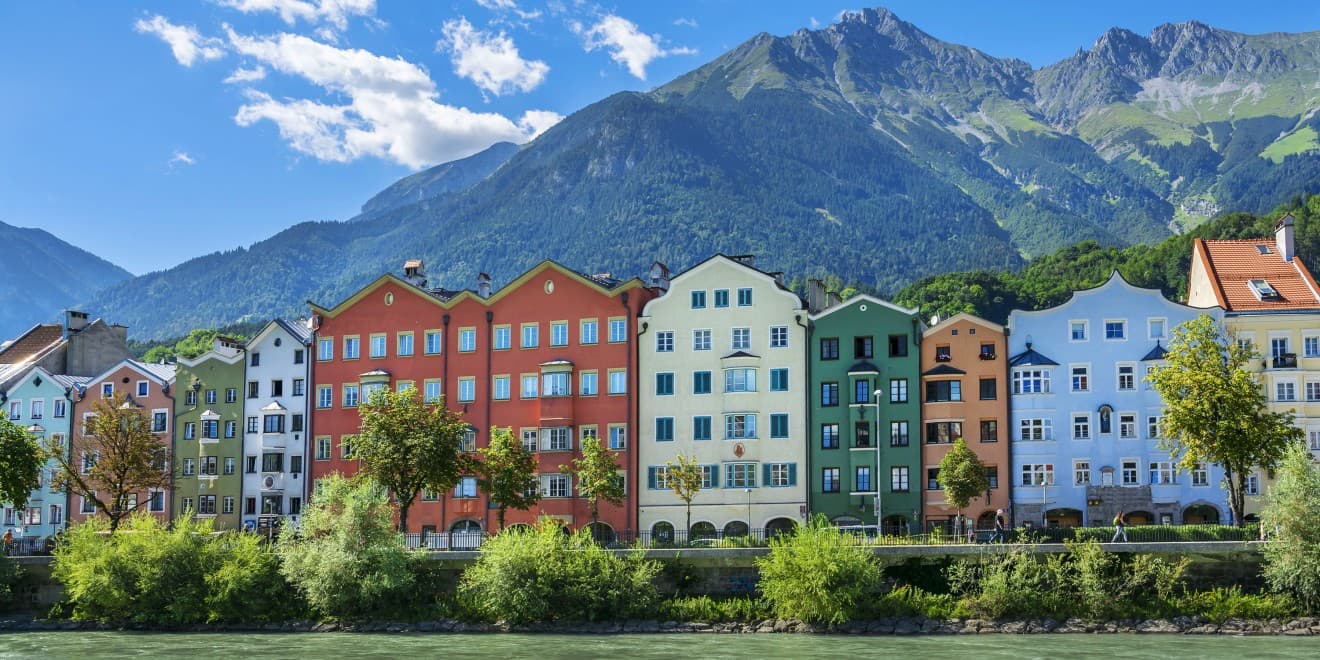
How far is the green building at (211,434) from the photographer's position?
289 ft

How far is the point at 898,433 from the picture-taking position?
7525cm

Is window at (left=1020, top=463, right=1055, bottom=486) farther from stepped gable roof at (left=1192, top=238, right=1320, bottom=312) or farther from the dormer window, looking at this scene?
the dormer window

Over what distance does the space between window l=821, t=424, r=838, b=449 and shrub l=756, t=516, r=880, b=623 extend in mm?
19146

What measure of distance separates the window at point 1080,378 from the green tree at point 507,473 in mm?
29256

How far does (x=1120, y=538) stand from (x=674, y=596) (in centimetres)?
1888

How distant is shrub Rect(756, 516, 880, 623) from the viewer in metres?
55.2

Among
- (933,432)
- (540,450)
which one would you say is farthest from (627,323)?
(933,432)

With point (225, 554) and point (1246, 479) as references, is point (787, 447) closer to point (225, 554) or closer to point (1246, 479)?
point (1246, 479)

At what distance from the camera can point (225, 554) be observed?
208 ft

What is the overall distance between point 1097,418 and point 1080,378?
7.55 feet

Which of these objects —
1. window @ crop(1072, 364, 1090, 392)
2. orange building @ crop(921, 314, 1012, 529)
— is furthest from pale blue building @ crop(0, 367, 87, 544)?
window @ crop(1072, 364, 1090, 392)

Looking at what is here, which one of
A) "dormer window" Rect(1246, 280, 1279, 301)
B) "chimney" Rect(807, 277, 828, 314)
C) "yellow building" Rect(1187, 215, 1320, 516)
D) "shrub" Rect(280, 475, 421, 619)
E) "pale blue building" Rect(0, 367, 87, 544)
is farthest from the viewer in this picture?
"pale blue building" Rect(0, 367, 87, 544)

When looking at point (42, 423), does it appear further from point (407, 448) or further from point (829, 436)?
point (829, 436)

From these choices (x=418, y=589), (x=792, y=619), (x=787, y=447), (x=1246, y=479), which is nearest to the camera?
(x=792, y=619)
